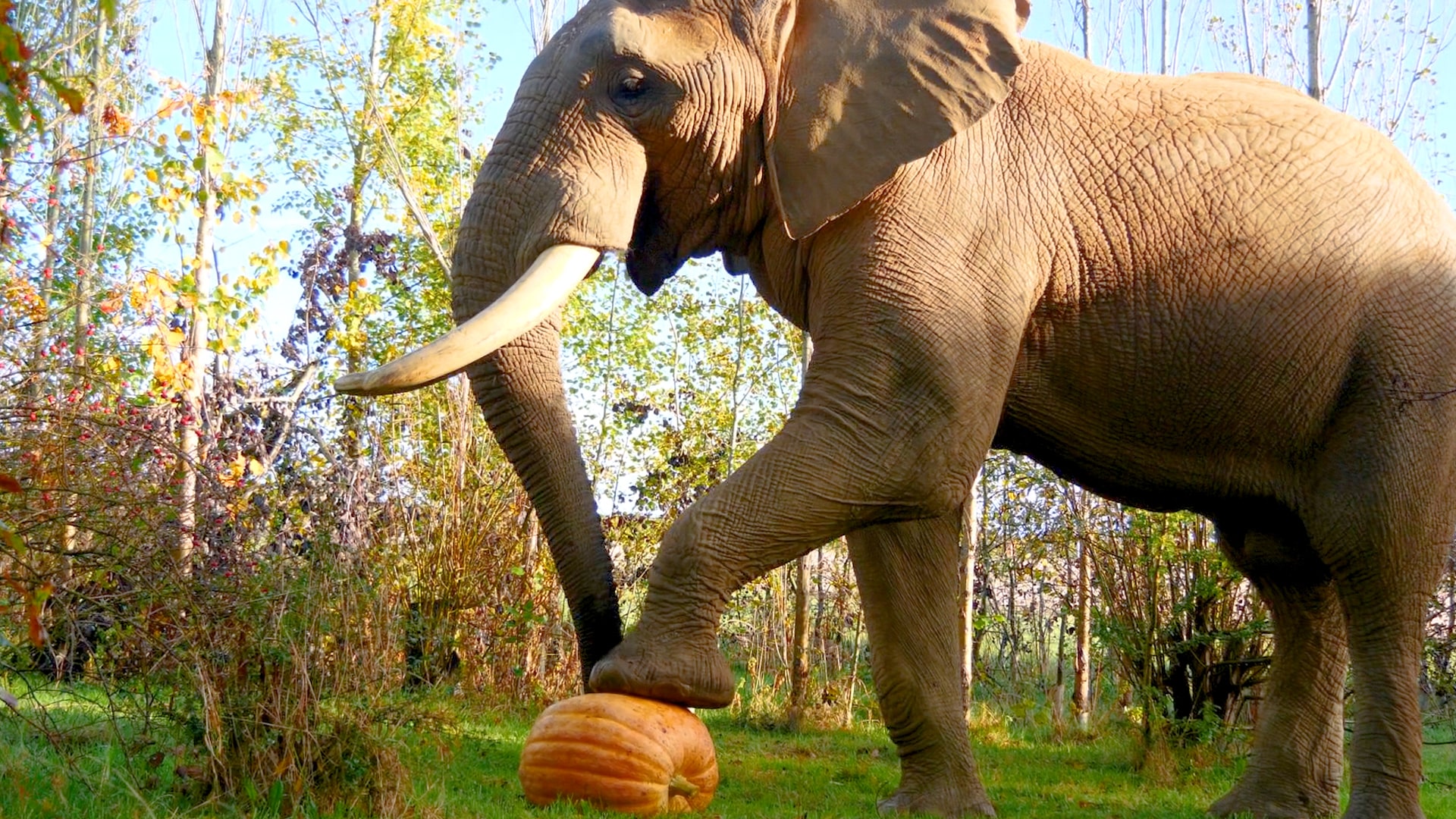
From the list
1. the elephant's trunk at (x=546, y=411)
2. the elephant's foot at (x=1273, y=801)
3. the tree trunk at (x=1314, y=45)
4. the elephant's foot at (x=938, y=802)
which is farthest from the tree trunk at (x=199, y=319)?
the tree trunk at (x=1314, y=45)

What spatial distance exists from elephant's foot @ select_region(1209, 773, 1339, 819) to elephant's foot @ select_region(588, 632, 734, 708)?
295cm

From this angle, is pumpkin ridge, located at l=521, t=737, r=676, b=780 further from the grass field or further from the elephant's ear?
the elephant's ear

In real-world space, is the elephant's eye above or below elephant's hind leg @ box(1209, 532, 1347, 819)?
above

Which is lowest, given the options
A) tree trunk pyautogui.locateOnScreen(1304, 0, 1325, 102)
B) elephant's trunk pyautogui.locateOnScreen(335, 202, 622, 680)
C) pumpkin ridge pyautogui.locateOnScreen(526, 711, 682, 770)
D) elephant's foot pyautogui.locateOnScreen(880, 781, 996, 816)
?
elephant's foot pyautogui.locateOnScreen(880, 781, 996, 816)

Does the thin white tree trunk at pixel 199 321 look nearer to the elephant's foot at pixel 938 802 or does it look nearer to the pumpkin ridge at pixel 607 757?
the pumpkin ridge at pixel 607 757

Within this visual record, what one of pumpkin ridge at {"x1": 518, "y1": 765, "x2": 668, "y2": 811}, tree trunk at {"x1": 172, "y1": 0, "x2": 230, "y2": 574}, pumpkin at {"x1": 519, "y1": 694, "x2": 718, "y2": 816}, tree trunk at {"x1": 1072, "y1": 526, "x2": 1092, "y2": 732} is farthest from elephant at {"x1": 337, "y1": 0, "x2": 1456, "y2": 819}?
tree trunk at {"x1": 1072, "y1": 526, "x2": 1092, "y2": 732}

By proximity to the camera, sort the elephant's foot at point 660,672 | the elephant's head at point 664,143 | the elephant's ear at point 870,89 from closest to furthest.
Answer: the elephant's foot at point 660,672 < the elephant's head at point 664,143 < the elephant's ear at point 870,89

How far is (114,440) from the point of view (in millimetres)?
6078

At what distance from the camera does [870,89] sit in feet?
19.2

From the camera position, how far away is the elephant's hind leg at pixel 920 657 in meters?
6.41

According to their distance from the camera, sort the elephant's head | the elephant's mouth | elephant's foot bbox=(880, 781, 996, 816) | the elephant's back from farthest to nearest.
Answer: elephant's foot bbox=(880, 781, 996, 816) → the elephant's back → the elephant's mouth → the elephant's head

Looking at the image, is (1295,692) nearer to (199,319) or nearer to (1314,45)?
(1314,45)

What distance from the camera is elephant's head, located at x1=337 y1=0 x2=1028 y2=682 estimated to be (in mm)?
5566

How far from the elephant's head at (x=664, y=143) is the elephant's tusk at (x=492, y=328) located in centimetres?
2
